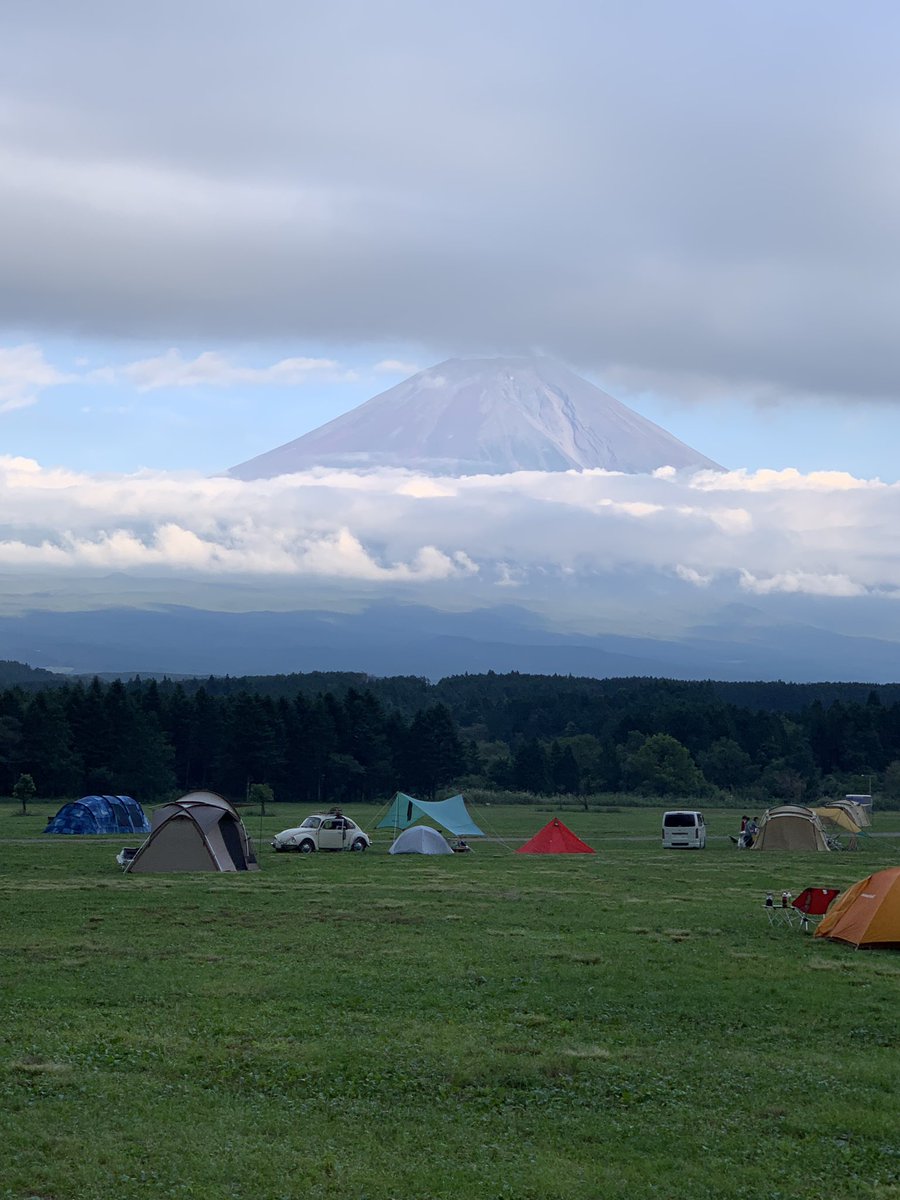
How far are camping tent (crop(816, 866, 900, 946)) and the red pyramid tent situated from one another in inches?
882

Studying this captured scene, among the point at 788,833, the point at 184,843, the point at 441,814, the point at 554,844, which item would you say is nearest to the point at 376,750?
the point at 441,814

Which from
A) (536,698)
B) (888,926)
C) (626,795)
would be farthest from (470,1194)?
(536,698)

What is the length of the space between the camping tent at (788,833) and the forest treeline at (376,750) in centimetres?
4769

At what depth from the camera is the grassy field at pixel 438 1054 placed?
375 inches

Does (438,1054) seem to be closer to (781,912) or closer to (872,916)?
(872,916)

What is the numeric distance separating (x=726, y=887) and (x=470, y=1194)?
22.8 m

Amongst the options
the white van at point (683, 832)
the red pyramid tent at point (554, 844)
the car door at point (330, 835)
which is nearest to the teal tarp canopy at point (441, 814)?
the red pyramid tent at point (554, 844)

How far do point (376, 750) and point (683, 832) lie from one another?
50.7 metres

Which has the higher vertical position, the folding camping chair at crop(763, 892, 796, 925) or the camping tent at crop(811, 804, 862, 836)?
the folding camping chair at crop(763, 892, 796, 925)

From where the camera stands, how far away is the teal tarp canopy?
49.3 meters

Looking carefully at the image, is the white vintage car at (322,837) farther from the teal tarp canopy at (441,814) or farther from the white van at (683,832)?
the white van at (683,832)

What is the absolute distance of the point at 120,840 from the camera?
1820 inches

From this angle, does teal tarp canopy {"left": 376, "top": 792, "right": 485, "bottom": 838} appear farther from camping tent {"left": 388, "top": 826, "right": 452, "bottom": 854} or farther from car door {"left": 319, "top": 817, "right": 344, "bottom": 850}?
car door {"left": 319, "top": 817, "right": 344, "bottom": 850}

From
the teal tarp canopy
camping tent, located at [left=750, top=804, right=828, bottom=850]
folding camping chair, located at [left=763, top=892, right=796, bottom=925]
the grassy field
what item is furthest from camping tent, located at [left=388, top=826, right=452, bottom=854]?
folding camping chair, located at [left=763, top=892, right=796, bottom=925]
